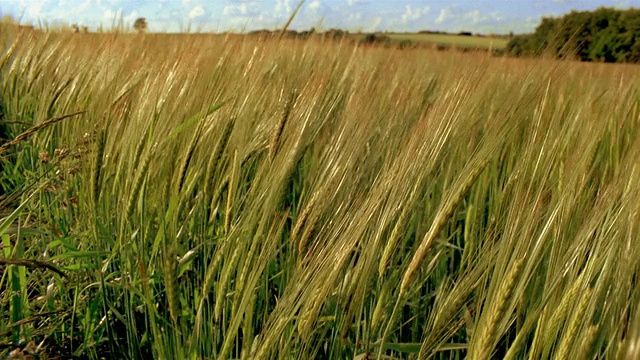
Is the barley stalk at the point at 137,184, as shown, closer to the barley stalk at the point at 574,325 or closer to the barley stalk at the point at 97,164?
the barley stalk at the point at 97,164

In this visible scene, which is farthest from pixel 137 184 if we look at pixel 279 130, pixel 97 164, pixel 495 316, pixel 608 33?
pixel 608 33

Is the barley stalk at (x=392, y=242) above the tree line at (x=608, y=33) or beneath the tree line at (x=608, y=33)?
beneath

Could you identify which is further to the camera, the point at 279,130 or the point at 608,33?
the point at 608,33

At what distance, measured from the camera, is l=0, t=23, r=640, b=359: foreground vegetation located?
0.73 metres

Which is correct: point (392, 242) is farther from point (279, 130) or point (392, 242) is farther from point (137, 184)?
point (137, 184)

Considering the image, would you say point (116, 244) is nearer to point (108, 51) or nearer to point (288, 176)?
point (288, 176)

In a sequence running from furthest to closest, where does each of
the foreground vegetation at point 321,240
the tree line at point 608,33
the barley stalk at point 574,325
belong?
the tree line at point 608,33, the foreground vegetation at point 321,240, the barley stalk at point 574,325

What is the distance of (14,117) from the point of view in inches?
97.0

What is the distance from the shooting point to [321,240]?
95 cm

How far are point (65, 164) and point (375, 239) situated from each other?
1.25 metres

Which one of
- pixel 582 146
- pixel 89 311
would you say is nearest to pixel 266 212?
pixel 89 311

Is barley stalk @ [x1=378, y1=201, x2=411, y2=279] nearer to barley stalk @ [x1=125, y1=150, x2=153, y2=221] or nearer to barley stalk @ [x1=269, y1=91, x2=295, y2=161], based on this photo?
barley stalk @ [x1=269, y1=91, x2=295, y2=161]

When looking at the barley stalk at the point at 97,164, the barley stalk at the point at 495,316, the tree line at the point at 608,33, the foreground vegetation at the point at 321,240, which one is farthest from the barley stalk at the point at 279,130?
the tree line at the point at 608,33

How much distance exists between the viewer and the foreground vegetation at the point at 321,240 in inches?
28.9
